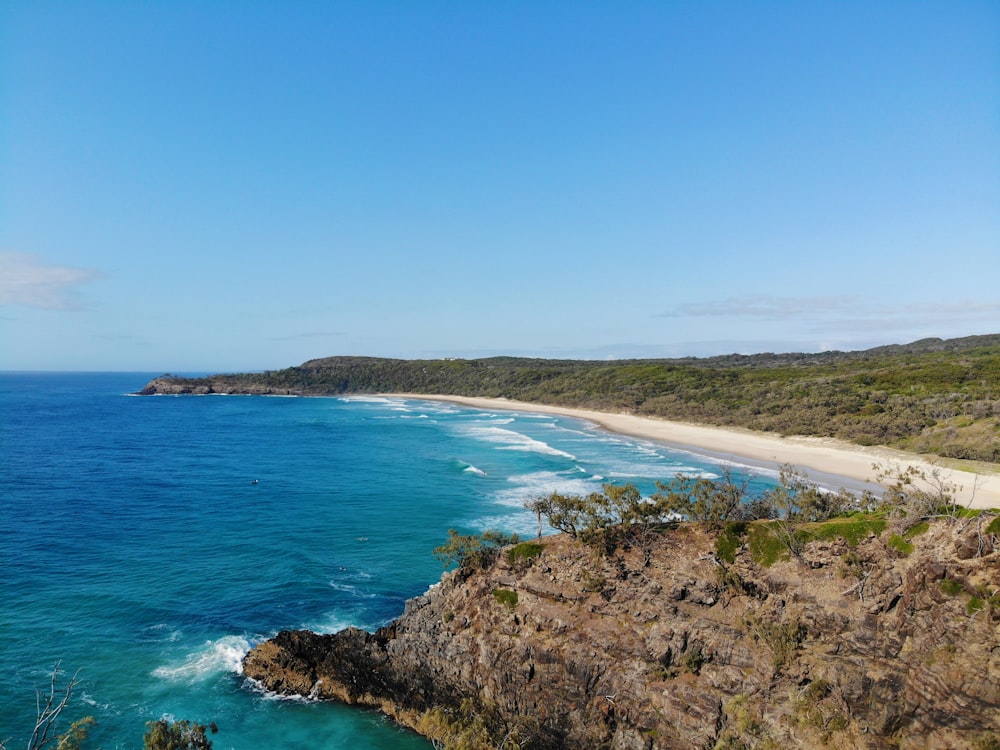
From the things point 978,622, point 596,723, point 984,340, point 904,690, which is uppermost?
point 984,340

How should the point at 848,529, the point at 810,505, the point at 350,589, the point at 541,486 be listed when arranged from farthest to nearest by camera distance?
the point at 541,486, the point at 350,589, the point at 810,505, the point at 848,529

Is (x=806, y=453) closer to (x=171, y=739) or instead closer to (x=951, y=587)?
(x=951, y=587)

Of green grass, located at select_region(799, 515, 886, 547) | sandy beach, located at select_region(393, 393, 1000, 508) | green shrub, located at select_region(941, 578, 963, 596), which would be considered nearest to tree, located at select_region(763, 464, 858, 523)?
green grass, located at select_region(799, 515, 886, 547)

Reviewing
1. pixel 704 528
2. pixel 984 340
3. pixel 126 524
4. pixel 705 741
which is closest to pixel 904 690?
pixel 705 741

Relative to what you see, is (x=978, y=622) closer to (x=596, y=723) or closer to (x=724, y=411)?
(x=596, y=723)

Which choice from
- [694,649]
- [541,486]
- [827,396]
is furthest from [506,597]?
[827,396]

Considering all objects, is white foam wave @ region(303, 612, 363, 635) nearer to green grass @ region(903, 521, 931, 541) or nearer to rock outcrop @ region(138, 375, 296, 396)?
green grass @ region(903, 521, 931, 541)

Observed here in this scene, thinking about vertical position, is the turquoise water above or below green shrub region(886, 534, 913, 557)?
below
